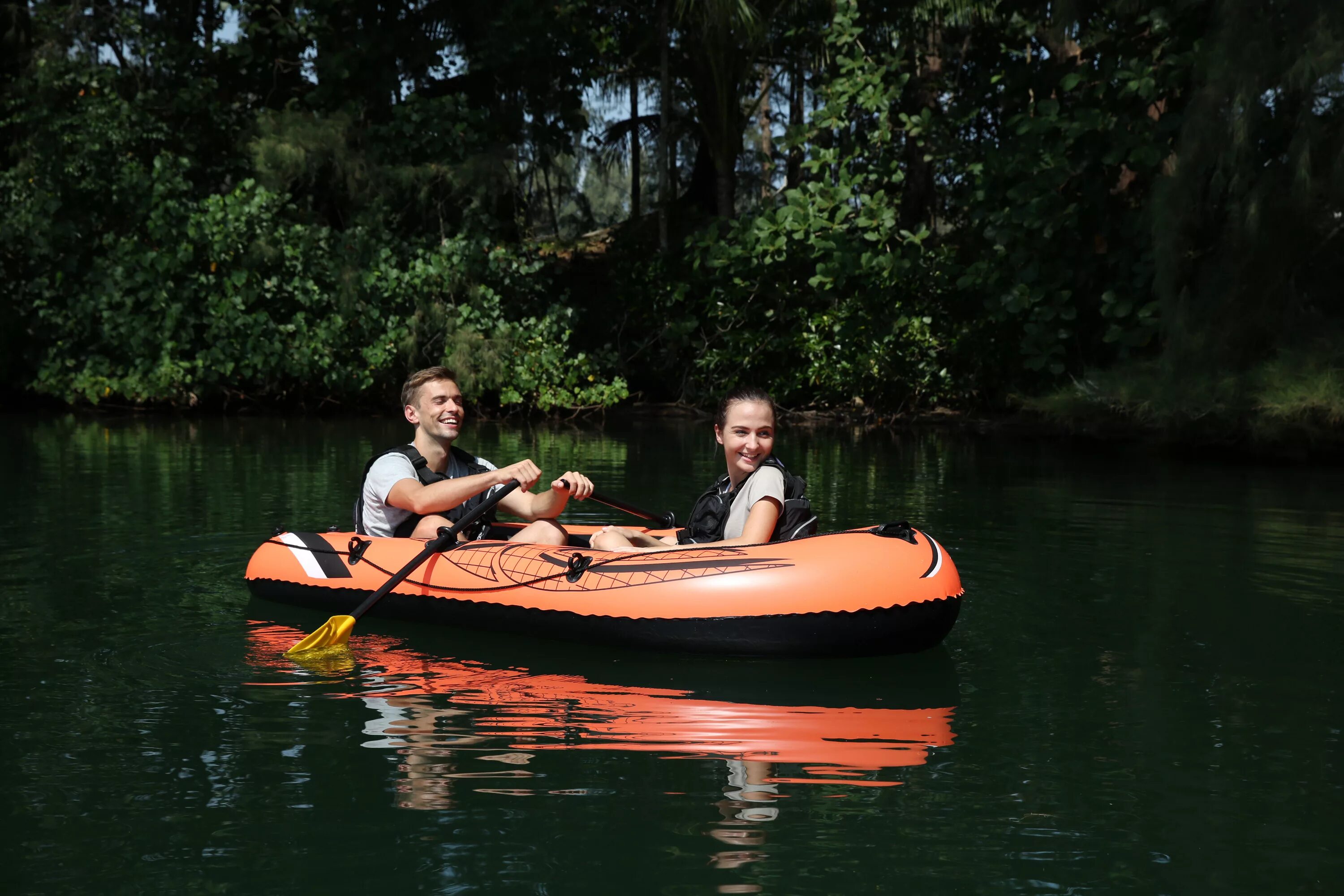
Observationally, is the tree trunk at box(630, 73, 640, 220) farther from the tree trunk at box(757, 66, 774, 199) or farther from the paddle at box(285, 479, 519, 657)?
the paddle at box(285, 479, 519, 657)

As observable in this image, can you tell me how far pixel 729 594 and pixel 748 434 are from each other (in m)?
0.66

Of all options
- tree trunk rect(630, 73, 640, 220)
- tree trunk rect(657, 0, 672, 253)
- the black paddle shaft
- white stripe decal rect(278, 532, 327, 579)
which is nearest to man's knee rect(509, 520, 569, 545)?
the black paddle shaft

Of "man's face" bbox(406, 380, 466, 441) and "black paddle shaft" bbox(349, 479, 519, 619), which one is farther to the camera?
Answer: "man's face" bbox(406, 380, 466, 441)

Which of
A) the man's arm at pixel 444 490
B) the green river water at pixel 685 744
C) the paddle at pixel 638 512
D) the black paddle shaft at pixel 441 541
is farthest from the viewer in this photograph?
the paddle at pixel 638 512

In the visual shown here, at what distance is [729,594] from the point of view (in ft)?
14.8

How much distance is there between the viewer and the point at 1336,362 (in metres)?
10.6

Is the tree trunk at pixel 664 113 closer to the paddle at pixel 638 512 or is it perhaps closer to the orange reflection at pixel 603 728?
the paddle at pixel 638 512

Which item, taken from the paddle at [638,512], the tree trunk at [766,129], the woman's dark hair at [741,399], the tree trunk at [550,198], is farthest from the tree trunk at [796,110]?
the woman's dark hair at [741,399]

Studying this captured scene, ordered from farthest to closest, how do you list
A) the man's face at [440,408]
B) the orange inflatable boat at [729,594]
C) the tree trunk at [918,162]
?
the tree trunk at [918,162] → the man's face at [440,408] → the orange inflatable boat at [729,594]

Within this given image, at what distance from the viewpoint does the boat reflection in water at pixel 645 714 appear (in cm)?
330

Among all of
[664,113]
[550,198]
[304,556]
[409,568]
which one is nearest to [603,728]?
[409,568]

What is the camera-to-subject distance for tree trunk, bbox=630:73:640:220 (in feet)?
76.9

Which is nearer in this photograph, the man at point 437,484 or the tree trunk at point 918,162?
the man at point 437,484

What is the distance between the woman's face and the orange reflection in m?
1.02
